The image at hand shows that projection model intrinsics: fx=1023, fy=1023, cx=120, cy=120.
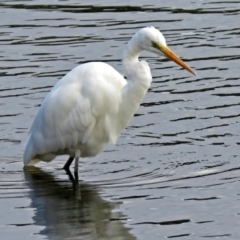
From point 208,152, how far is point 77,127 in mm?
1541

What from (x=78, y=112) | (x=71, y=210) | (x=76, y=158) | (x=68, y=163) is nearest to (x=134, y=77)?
(x=78, y=112)

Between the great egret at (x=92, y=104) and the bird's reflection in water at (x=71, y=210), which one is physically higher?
the great egret at (x=92, y=104)

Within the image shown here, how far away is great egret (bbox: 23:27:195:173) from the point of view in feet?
33.8

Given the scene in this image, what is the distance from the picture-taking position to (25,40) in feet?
52.7

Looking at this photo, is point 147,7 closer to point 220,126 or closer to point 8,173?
point 220,126

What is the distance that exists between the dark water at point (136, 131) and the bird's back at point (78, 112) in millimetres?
319

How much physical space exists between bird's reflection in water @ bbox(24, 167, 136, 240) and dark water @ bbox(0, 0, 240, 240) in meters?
0.01

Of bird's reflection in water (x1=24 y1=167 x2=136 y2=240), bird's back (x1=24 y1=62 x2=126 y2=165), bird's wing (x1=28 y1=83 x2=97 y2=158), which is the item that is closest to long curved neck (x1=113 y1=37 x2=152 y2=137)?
bird's back (x1=24 y1=62 x2=126 y2=165)

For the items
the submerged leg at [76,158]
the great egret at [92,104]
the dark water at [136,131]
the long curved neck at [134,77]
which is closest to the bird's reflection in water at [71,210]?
the dark water at [136,131]

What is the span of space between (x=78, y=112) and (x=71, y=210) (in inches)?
49.7

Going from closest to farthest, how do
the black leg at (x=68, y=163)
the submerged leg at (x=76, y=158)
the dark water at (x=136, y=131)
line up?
the dark water at (x=136, y=131)
the submerged leg at (x=76, y=158)
the black leg at (x=68, y=163)

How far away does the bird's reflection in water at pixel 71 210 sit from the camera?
887 cm

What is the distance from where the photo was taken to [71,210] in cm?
966

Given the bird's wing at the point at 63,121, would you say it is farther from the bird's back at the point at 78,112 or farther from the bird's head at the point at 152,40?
the bird's head at the point at 152,40
